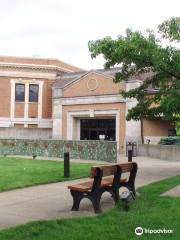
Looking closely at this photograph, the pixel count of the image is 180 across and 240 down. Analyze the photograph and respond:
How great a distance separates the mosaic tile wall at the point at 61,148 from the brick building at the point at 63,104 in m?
11.1

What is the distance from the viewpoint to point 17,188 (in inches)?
527

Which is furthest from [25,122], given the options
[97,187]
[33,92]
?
[97,187]

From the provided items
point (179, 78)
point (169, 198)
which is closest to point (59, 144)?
point (179, 78)

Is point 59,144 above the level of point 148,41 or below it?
below

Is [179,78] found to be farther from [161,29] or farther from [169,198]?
[169,198]

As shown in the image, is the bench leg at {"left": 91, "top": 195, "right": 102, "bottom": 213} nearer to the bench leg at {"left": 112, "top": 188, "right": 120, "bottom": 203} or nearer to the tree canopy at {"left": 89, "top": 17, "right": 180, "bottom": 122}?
the bench leg at {"left": 112, "top": 188, "right": 120, "bottom": 203}

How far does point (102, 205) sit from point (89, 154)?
17.3 m

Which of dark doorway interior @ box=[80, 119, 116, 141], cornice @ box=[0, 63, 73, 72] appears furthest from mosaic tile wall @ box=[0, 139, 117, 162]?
cornice @ box=[0, 63, 73, 72]

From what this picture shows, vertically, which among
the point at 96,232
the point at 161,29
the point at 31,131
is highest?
the point at 161,29

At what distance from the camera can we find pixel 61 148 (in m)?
29.5

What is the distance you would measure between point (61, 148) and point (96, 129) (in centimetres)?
1674

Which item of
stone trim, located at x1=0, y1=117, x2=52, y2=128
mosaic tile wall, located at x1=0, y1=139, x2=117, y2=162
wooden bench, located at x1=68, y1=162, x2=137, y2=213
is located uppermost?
stone trim, located at x1=0, y1=117, x2=52, y2=128

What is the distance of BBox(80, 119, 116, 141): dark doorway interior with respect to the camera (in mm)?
44769

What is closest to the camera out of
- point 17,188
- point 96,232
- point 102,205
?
point 96,232
